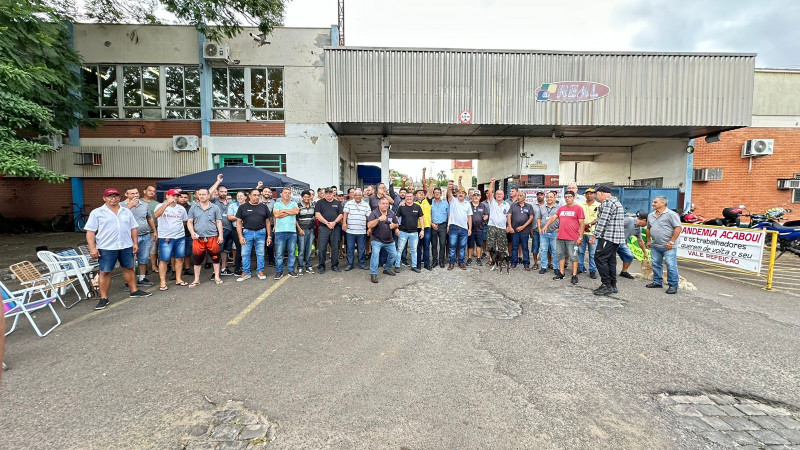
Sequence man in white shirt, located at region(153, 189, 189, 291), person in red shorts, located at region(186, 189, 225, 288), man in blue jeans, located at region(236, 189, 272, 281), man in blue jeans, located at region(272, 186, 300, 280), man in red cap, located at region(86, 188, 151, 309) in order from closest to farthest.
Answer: man in red cap, located at region(86, 188, 151, 309), man in white shirt, located at region(153, 189, 189, 291), person in red shorts, located at region(186, 189, 225, 288), man in blue jeans, located at region(236, 189, 272, 281), man in blue jeans, located at region(272, 186, 300, 280)

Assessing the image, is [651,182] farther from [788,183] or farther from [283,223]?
[283,223]

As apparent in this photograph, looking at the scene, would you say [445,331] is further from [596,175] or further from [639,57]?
[596,175]

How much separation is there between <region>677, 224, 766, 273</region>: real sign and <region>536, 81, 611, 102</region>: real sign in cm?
618

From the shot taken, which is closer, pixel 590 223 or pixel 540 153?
pixel 590 223

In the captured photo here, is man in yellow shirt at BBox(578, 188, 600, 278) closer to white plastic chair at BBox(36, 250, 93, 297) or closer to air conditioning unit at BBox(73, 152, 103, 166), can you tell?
white plastic chair at BBox(36, 250, 93, 297)

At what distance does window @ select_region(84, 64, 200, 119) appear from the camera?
1438 centimetres

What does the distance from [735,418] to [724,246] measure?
19.9 feet

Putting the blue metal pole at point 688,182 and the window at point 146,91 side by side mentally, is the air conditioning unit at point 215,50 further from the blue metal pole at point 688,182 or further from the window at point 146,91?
the blue metal pole at point 688,182

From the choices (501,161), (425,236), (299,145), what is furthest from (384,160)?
(425,236)

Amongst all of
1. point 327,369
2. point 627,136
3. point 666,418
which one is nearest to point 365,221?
point 327,369

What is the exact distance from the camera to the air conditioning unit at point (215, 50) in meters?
13.8

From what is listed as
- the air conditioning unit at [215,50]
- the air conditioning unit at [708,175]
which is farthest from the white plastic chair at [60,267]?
the air conditioning unit at [708,175]

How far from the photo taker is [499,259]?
823cm

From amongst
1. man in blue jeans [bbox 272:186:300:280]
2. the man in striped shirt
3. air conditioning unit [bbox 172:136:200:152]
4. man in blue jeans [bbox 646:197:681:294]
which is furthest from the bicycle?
man in blue jeans [bbox 646:197:681:294]
